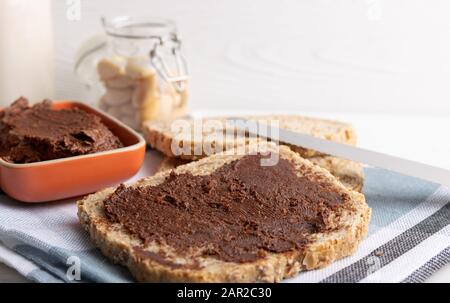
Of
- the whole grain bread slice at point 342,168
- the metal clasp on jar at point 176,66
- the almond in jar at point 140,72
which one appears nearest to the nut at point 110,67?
the almond in jar at point 140,72

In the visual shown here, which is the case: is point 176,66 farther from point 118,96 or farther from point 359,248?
point 359,248

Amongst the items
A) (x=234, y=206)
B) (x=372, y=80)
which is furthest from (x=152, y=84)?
(x=372, y=80)

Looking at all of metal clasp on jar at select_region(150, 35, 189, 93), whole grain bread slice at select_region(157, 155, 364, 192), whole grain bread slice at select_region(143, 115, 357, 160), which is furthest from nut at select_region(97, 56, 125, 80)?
whole grain bread slice at select_region(157, 155, 364, 192)

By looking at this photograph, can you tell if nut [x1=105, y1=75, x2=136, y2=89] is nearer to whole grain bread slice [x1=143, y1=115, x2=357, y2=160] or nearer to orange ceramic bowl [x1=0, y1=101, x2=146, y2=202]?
whole grain bread slice [x1=143, y1=115, x2=357, y2=160]

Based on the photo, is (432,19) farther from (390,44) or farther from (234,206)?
(234,206)

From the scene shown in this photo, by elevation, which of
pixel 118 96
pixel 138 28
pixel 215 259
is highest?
pixel 138 28

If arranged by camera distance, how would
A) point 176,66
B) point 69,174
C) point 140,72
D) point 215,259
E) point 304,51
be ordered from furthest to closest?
point 304,51 → point 176,66 → point 140,72 → point 69,174 → point 215,259

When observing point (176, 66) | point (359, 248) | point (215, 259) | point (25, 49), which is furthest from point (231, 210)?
point (25, 49)
